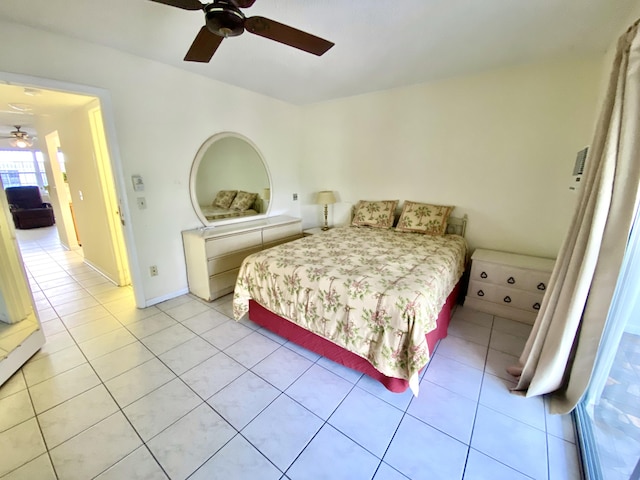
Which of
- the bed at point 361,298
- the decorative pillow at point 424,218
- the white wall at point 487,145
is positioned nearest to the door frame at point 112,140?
the bed at point 361,298

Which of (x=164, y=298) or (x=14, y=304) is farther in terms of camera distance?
(x=164, y=298)

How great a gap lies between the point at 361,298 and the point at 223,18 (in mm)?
1709

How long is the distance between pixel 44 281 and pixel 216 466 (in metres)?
3.76

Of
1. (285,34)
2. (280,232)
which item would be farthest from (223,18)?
Answer: (280,232)

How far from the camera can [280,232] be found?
3.57m

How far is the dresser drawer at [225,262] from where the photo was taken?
111 inches

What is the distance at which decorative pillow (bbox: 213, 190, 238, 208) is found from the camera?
3275 millimetres

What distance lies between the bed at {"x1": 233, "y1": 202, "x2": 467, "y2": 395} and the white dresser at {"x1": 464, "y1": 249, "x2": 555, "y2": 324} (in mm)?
216

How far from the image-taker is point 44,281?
3398 mm

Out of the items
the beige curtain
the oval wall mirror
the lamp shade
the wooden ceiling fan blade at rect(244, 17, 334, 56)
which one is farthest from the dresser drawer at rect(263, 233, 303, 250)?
the beige curtain

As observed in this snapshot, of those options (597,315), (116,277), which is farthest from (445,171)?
(116,277)

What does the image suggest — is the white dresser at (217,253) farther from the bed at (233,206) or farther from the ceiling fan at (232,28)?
the ceiling fan at (232,28)

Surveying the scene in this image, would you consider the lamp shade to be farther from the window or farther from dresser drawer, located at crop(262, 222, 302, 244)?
the window

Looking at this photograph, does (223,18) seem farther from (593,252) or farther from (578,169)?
(578,169)
